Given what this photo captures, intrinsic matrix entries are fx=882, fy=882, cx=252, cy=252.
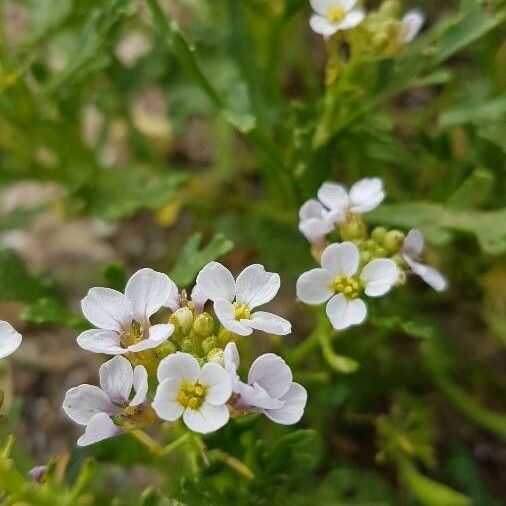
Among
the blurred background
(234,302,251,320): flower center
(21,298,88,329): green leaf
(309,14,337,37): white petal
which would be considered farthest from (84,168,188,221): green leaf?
(234,302,251,320): flower center

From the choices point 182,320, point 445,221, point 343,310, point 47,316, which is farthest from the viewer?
point 445,221

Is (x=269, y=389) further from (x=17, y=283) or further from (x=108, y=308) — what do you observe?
(x=17, y=283)

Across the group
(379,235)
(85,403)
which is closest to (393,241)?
(379,235)

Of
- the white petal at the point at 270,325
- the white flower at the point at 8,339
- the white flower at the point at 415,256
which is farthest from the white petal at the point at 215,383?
the white flower at the point at 415,256

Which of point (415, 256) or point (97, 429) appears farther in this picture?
point (415, 256)

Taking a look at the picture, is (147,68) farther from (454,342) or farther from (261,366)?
(261,366)

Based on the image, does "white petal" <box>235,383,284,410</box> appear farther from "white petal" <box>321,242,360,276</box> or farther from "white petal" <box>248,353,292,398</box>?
"white petal" <box>321,242,360,276</box>

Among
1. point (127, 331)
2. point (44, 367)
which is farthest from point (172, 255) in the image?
point (127, 331)
